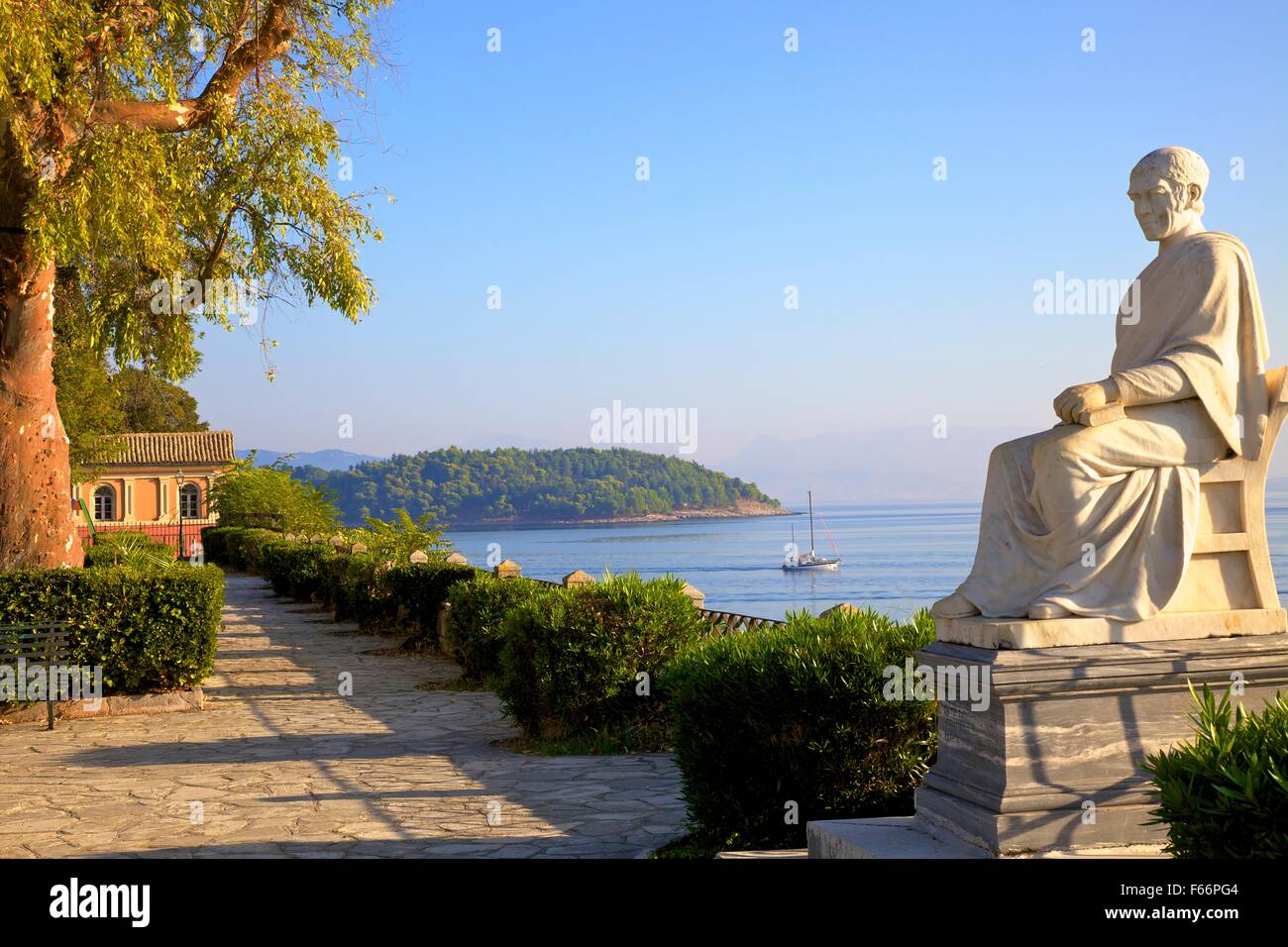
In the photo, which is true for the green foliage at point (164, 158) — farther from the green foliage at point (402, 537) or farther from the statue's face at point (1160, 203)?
the statue's face at point (1160, 203)

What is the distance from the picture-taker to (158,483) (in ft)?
200

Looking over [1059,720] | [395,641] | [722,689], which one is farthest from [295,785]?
[395,641]

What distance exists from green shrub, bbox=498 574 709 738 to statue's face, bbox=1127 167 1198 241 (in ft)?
17.5

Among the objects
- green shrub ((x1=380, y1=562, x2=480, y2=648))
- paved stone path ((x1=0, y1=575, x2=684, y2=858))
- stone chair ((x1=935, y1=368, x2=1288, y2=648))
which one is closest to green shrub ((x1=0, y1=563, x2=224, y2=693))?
paved stone path ((x1=0, y1=575, x2=684, y2=858))

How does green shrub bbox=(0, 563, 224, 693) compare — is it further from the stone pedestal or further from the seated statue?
the seated statue

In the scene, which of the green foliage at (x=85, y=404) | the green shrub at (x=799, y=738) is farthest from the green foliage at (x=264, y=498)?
the green shrub at (x=799, y=738)

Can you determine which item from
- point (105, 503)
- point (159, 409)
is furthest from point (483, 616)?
point (159, 409)

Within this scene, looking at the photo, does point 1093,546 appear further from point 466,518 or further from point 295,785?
point 466,518

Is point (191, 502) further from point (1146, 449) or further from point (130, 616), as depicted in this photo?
point (1146, 449)

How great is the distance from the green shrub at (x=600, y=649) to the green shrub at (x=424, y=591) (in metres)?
6.57

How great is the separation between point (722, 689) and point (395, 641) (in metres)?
13.0

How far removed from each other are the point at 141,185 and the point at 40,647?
5000mm

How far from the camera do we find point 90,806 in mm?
7766

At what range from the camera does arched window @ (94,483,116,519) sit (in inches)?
2397
